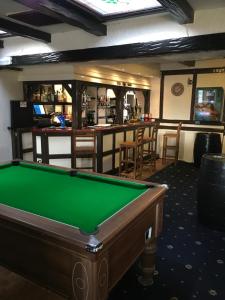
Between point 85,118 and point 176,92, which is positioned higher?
point 176,92

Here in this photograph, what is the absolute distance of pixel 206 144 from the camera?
6.44m

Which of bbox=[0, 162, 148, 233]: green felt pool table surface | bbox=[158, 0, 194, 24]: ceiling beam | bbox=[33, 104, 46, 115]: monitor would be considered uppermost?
bbox=[158, 0, 194, 24]: ceiling beam

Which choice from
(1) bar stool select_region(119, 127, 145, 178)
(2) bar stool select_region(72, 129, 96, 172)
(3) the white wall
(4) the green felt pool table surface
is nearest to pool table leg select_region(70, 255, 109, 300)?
(4) the green felt pool table surface

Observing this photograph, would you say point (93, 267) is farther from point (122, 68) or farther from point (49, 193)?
point (122, 68)

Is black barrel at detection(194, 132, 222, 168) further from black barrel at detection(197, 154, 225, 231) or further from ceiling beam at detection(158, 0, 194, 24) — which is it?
ceiling beam at detection(158, 0, 194, 24)

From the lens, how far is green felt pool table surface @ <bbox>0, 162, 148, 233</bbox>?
5.31ft

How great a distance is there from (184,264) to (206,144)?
4462mm

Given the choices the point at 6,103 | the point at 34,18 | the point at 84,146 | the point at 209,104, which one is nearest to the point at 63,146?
the point at 84,146

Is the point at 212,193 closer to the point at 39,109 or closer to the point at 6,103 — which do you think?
the point at 6,103

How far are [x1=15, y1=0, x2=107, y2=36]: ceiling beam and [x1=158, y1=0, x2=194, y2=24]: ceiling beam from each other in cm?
101

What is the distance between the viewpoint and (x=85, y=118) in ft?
20.7

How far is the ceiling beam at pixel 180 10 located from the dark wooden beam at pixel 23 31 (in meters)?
2.13

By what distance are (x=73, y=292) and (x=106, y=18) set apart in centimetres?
307

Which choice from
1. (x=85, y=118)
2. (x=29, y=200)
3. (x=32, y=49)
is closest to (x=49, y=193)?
(x=29, y=200)
